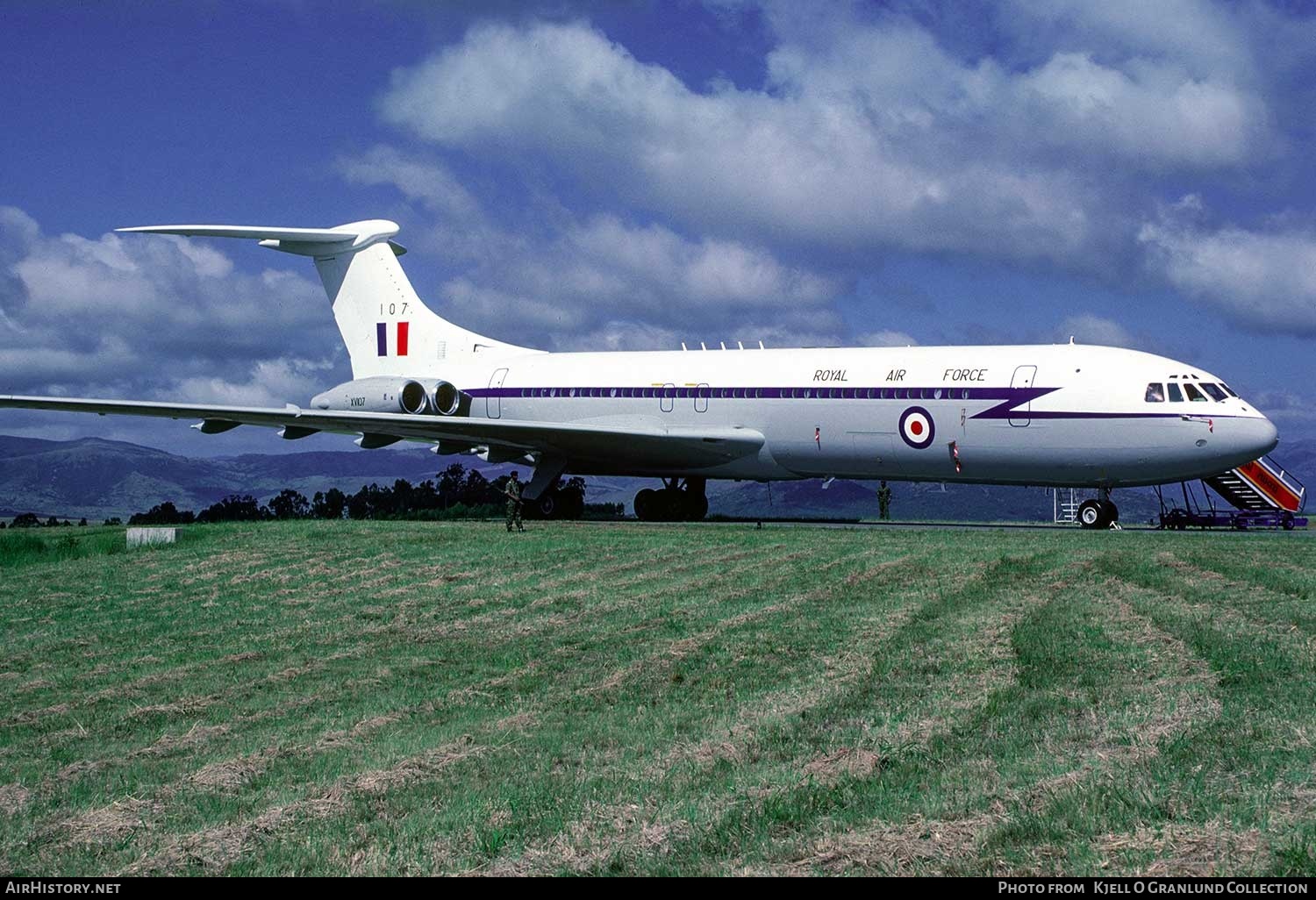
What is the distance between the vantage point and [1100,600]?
15.5m

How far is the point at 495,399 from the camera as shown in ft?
121

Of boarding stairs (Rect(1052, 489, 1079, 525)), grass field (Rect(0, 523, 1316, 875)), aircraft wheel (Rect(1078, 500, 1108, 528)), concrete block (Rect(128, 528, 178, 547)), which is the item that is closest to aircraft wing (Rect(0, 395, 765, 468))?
concrete block (Rect(128, 528, 178, 547))

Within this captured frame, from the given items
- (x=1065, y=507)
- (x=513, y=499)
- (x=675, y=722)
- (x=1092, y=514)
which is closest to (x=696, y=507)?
(x=513, y=499)

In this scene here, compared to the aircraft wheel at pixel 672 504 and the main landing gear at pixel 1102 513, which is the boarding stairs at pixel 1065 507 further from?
the aircraft wheel at pixel 672 504

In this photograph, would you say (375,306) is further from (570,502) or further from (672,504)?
(672,504)

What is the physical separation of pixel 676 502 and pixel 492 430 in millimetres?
6096

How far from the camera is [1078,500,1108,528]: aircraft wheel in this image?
30031 millimetres

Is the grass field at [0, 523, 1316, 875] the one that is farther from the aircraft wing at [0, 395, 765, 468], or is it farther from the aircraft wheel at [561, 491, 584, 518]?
the aircraft wheel at [561, 491, 584, 518]

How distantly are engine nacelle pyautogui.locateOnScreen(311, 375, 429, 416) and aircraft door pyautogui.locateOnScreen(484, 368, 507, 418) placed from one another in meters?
1.67

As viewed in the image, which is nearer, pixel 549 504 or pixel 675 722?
pixel 675 722
